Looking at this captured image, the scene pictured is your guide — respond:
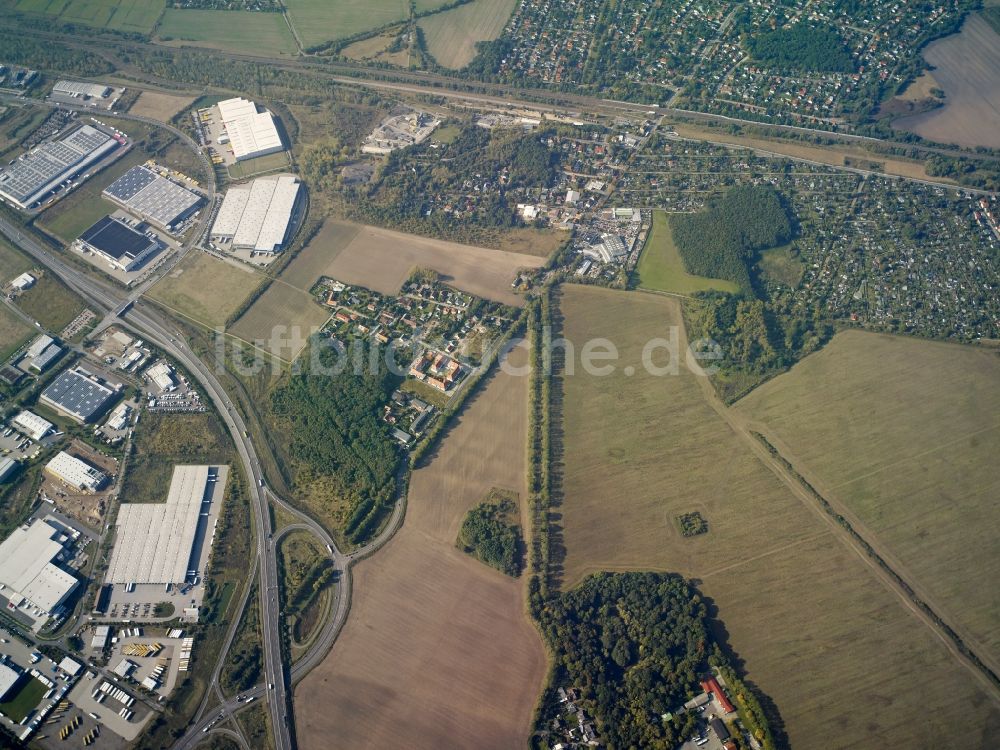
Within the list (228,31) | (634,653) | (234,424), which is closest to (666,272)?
(634,653)

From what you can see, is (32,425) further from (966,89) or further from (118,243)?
(966,89)

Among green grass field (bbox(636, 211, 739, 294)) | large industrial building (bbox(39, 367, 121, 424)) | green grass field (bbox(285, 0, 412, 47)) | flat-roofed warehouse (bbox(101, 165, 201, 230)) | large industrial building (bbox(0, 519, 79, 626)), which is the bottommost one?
large industrial building (bbox(0, 519, 79, 626))

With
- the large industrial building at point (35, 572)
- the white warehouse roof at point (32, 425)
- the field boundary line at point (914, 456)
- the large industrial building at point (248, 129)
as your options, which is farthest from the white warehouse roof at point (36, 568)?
the field boundary line at point (914, 456)

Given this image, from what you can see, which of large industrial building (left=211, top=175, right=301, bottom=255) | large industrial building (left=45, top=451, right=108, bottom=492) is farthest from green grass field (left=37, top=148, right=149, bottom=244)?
large industrial building (left=45, top=451, right=108, bottom=492)

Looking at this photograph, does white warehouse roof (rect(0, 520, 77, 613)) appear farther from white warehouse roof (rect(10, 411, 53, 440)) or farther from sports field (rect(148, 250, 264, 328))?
sports field (rect(148, 250, 264, 328))

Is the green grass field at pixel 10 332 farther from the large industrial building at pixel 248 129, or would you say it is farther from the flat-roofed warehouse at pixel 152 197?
the large industrial building at pixel 248 129

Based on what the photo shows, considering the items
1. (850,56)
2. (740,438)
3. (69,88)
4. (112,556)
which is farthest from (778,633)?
(69,88)
